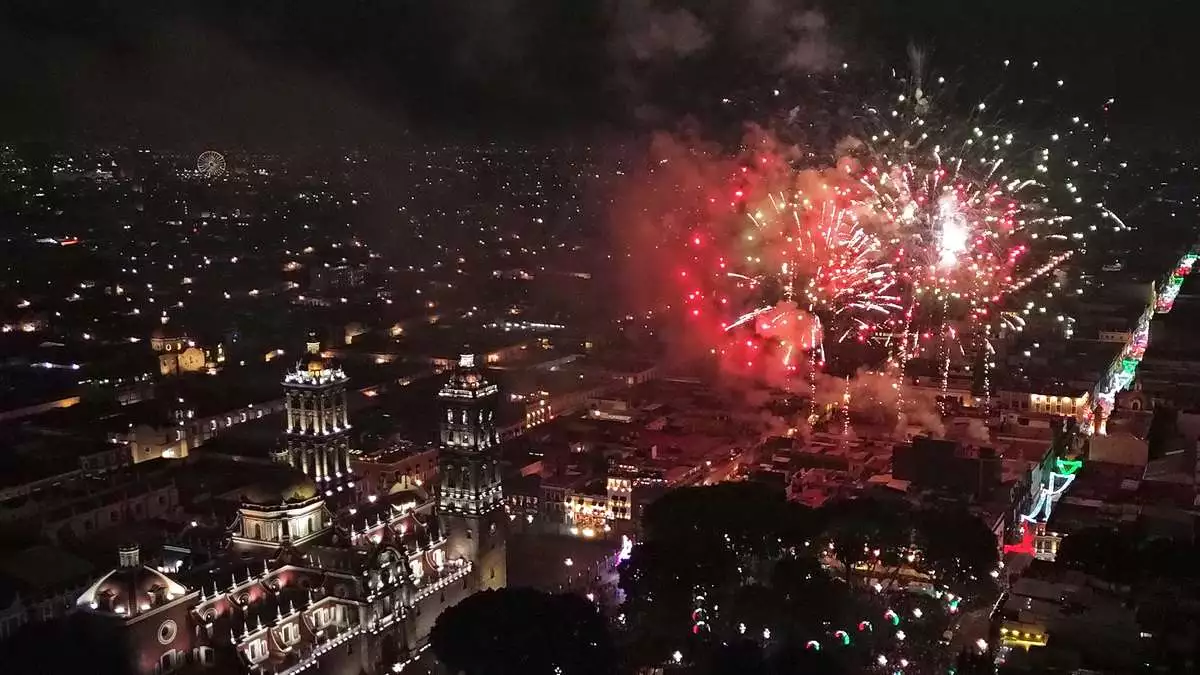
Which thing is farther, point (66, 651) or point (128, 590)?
point (128, 590)

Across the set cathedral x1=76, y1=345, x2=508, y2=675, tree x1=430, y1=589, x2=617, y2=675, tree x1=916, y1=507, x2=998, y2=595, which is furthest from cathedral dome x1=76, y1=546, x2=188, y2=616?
tree x1=916, y1=507, x2=998, y2=595

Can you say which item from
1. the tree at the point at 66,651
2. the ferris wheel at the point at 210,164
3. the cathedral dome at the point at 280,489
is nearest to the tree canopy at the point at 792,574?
the cathedral dome at the point at 280,489

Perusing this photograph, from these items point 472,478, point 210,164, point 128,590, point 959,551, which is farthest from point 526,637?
point 210,164

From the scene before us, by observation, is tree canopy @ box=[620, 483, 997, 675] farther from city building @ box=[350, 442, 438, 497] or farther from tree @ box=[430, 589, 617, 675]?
city building @ box=[350, 442, 438, 497]

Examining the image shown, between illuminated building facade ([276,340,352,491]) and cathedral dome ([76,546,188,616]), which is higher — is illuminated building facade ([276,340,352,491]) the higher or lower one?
the higher one

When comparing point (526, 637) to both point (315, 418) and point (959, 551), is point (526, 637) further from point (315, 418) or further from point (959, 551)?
point (315, 418)

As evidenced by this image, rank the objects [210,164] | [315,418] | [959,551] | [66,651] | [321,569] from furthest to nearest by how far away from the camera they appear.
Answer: [210,164] → [315,418] → [321,569] → [959,551] → [66,651]

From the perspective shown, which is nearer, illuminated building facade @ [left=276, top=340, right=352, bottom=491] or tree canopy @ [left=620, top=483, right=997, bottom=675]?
tree canopy @ [left=620, top=483, right=997, bottom=675]

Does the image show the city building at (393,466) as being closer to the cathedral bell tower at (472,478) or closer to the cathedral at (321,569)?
the cathedral at (321,569)
